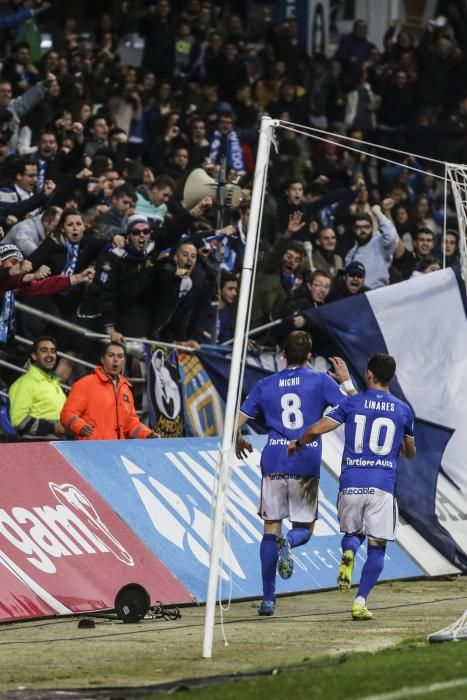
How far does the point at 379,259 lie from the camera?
19.1 meters

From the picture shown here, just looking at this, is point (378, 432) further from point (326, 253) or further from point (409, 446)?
point (326, 253)

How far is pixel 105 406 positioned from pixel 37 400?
25.0 inches

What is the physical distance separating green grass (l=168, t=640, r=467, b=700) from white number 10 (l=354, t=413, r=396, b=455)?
2.55 meters

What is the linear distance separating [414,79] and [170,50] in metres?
4.65

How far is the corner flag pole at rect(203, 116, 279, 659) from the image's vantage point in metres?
9.56

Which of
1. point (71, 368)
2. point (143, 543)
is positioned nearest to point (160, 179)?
point (71, 368)

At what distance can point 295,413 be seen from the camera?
39.3 ft

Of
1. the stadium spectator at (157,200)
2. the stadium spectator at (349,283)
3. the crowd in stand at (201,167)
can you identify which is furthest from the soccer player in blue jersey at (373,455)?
the stadium spectator at (157,200)

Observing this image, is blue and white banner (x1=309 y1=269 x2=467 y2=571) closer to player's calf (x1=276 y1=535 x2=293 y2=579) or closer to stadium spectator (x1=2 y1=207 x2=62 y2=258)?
stadium spectator (x1=2 y1=207 x2=62 y2=258)

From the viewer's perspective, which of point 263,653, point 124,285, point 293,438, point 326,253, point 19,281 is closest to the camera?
point 263,653

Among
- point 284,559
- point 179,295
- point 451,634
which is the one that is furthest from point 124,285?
point 451,634

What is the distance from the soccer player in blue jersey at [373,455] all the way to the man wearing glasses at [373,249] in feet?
23.8

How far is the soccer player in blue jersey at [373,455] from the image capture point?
38.5 feet

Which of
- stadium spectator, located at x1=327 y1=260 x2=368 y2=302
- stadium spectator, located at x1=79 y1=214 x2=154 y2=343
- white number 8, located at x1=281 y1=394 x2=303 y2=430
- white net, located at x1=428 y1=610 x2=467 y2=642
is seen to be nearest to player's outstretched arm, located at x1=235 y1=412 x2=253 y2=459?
white number 8, located at x1=281 y1=394 x2=303 y2=430
